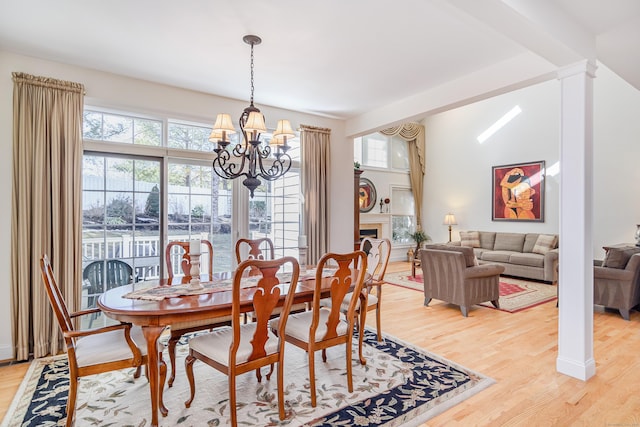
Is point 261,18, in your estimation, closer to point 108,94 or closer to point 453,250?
point 108,94

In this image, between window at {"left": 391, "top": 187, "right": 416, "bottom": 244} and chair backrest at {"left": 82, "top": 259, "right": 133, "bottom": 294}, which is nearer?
chair backrest at {"left": 82, "top": 259, "right": 133, "bottom": 294}

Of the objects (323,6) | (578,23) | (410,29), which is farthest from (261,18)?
(578,23)

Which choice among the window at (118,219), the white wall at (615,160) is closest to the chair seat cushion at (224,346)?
the window at (118,219)

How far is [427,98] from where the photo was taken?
12.8ft

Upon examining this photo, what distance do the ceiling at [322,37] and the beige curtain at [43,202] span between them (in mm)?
412

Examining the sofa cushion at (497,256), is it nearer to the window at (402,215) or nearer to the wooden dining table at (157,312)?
the window at (402,215)

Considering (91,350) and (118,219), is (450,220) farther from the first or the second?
(91,350)

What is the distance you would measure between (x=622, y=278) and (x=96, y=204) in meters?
6.03

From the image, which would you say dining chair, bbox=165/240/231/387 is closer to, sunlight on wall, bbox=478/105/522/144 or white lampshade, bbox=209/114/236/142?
white lampshade, bbox=209/114/236/142

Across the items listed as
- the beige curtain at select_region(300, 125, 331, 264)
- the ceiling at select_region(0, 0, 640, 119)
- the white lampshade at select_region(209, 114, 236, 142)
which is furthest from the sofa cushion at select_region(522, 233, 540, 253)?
the white lampshade at select_region(209, 114, 236, 142)

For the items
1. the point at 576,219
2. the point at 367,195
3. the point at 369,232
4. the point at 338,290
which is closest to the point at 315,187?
the point at 338,290

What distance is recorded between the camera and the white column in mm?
2607

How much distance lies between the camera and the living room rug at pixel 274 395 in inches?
84.8

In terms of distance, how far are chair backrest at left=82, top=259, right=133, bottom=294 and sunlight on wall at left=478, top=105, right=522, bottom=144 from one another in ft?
24.5
